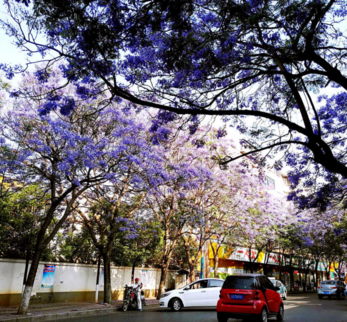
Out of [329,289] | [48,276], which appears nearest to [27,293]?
[48,276]

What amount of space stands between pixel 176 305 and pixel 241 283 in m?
6.64

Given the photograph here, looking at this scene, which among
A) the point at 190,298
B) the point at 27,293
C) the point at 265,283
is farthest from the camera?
the point at 190,298

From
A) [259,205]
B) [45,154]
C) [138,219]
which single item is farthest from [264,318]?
[259,205]

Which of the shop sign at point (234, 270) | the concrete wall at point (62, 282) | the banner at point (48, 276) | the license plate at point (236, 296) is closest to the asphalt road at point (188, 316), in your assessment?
the license plate at point (236, 296)

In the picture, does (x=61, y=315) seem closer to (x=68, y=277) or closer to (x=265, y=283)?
(x=68, y=277)

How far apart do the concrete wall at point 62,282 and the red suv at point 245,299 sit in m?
8.34

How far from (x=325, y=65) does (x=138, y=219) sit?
14574 millimetres

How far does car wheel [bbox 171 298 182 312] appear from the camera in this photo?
53.7 feet

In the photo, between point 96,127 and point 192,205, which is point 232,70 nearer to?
point 96,127

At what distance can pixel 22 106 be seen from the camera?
1389 centimetres

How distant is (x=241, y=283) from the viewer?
10797 millimetres

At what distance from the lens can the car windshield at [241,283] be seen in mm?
10664

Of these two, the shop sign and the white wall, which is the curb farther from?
the shop sign

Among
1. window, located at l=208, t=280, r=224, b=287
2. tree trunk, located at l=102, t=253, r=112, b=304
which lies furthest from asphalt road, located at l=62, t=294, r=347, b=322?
tree trunk, located at l=102, t=253, r=112, b=304
